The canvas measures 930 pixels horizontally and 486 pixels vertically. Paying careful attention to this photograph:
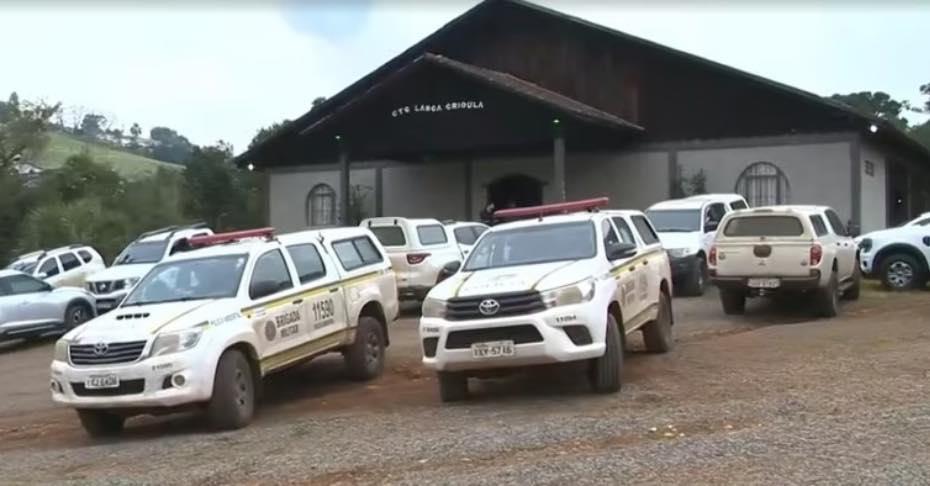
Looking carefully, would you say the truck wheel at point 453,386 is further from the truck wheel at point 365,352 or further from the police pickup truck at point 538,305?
the truck wheel at point 365,352

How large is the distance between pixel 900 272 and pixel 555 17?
14.2m

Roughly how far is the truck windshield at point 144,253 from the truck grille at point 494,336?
15.9m

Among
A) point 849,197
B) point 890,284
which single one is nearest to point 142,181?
point 849,197

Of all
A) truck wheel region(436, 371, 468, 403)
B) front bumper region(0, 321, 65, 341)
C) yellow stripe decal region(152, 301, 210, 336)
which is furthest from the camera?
front bumper region(0, 321, 65, 341)

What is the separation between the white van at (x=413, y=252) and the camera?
65.5 feet

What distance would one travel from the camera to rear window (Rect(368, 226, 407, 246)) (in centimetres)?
2016

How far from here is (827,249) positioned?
16.6m

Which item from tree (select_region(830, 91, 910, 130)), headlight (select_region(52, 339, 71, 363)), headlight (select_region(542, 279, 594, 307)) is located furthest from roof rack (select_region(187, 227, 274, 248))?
tree (select_region(830, 91, 910, 130))

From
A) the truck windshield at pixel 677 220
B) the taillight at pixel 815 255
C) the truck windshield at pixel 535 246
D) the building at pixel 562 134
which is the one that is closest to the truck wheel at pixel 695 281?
the truck windshield at pixel 677 220

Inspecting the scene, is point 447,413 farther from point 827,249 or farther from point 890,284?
point 890,284

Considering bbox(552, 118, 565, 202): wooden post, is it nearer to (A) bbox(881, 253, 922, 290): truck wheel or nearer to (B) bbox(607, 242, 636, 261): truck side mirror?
(A) bbox(881, 253, 922, 290): truck wheel

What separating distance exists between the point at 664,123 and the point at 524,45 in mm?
5484

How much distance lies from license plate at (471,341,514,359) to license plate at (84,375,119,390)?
3344mm

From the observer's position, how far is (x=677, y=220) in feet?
70.1
